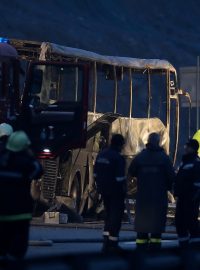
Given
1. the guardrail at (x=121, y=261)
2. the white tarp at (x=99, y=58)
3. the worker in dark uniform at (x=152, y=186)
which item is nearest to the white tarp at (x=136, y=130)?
the white tarp at (x=99, y=58)

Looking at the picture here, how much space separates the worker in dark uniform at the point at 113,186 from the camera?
17.0 metres

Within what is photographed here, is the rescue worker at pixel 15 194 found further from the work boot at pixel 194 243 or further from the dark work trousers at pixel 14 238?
the work boot at pixel 194 243

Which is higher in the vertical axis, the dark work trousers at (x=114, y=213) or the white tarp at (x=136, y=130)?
the white tarp at (x=136, y=130)

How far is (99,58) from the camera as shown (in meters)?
27.0

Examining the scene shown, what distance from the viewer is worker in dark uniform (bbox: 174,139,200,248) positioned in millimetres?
17359

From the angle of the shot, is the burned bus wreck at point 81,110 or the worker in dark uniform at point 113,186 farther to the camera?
the burned bus wreck at point 81,110

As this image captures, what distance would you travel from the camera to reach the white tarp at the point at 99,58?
80.6 ft

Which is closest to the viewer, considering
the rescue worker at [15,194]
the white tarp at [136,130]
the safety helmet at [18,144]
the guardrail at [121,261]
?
the guardrail at [121,261]

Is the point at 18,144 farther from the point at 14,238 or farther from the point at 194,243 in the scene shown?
the point at 194,243

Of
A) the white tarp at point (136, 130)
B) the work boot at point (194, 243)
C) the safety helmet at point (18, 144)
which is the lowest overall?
the work boot at point (194, 243)

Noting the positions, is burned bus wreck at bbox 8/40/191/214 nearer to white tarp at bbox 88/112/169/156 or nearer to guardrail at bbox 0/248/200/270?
white tarp at bbox 88/112/169/156

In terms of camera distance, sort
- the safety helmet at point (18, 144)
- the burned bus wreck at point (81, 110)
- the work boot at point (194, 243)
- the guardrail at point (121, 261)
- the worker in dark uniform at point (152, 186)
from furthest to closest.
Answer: the burned bus wreck at point (81, 110), the worker in dark uniform at point (152, 186), the safety helmet at point (18, 144), the work boot at point (194, 243), the guardrail at point (121, 261)

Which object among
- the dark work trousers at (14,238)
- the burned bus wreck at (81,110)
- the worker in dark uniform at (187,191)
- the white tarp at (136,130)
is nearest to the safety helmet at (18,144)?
the dark work trousers at (14,238)

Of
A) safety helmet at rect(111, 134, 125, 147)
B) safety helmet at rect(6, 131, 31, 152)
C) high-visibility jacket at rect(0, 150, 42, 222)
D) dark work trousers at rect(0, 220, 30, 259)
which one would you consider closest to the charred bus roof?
safety helmet at rect(111, 134, 125, 147)
